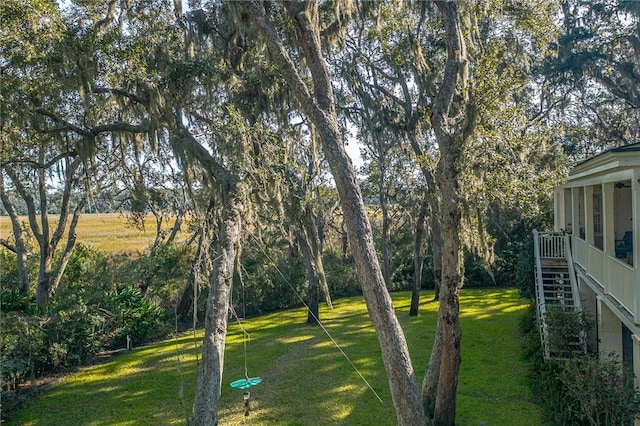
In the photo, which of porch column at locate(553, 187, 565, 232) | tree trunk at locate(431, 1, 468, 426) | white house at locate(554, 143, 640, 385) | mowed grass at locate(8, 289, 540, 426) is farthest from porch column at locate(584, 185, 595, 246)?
porch column at locate(553, 187, 565, 232)

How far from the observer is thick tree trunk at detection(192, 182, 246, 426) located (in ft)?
19.9

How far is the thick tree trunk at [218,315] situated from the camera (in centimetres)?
607

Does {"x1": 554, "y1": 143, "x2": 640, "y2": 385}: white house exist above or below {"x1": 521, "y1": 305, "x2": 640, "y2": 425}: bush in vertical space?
above

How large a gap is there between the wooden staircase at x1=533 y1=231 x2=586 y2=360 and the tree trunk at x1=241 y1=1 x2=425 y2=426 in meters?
3.86

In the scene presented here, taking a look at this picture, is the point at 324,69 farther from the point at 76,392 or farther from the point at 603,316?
the point at 76,392

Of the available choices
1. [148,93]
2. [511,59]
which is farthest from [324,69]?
[511,59]

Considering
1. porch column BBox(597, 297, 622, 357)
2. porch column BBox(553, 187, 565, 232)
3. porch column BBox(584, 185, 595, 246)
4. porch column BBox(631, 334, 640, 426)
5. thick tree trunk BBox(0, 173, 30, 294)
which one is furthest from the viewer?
porch column BBox(553, 187, 565, 232)

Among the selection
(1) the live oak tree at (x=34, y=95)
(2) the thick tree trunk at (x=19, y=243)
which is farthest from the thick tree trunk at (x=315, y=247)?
(2) the thick tree trunk at (x=19, y=243)

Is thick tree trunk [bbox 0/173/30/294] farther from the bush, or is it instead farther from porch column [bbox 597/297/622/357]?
porch column [bbox 597/297/622/357]

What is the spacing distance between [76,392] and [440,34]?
11.7 metres

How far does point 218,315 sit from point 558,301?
9.30 m

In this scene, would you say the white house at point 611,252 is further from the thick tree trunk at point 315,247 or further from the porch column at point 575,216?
the thick tree trunk at point 315,247

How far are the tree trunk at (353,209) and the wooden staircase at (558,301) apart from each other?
3861 millimetres

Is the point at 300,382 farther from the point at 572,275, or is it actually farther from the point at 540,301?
the point at 572,275
